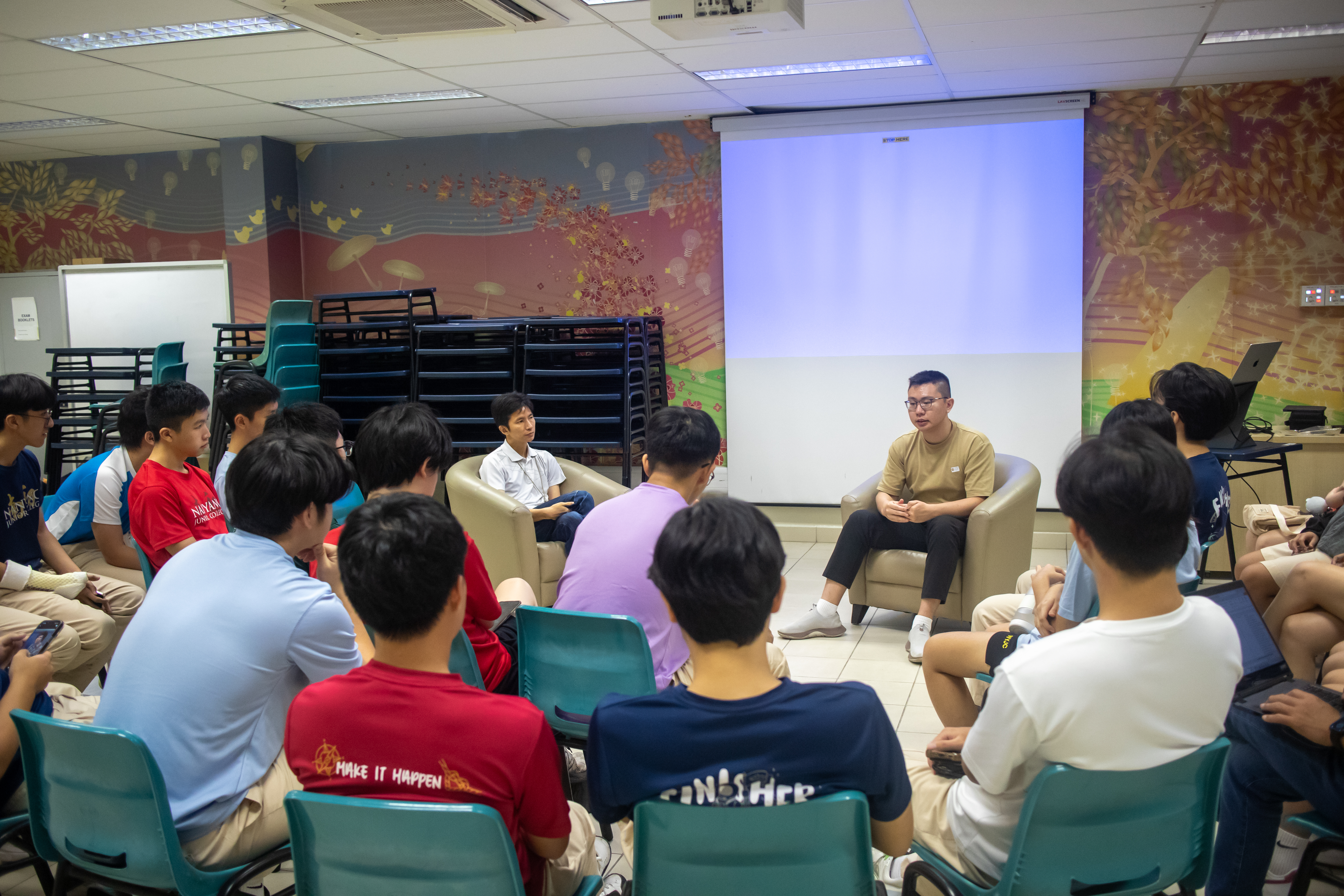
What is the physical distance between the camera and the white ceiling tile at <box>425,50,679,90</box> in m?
4.84

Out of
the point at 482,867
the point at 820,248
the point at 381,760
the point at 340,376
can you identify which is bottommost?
the point at 482,867

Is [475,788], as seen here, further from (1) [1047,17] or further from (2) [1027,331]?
(2) [1027,331]

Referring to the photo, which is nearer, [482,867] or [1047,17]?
[482,867]

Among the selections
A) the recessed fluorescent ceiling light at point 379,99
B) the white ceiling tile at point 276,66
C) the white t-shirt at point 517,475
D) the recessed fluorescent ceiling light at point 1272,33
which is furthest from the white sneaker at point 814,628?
the recessed fluorescent ceiling light at point 379,99

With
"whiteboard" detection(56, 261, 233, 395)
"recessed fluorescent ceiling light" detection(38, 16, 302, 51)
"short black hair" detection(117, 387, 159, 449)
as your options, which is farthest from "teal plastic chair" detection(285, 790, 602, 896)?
"whiteboard" detection(56, 261, 233, 395)

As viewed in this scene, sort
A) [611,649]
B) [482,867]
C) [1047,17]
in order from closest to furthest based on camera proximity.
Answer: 1. [482,867]
2. [611,649]
3. [1047,17]

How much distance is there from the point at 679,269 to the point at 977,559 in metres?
3.26

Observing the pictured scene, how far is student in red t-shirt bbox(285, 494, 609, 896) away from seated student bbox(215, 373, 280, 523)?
7.48 ft

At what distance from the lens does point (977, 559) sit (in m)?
4.28

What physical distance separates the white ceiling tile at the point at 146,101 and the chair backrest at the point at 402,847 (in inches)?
203

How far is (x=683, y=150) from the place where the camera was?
21.5 feet

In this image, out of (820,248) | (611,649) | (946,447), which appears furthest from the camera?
(820,248)

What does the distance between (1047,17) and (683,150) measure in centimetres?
280

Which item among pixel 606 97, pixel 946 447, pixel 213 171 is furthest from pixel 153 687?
pixel 213 171
